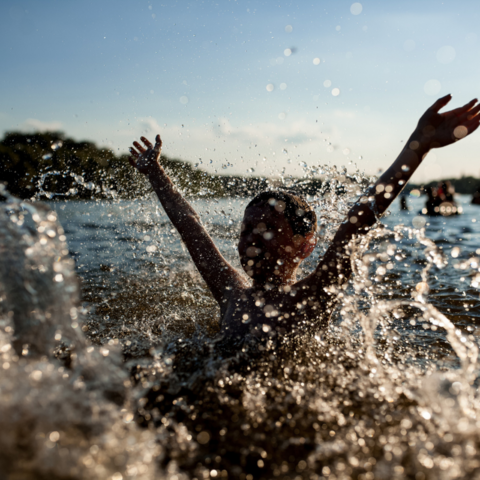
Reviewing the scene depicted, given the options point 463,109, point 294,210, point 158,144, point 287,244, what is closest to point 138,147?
point 158,144

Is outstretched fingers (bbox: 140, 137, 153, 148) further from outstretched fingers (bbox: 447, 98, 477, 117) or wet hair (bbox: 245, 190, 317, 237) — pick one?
outstretched fingers (bbox: 447, 98, 477, 117)

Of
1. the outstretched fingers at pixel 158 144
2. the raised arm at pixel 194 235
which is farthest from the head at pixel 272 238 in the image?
the outstretched fingers at pixel 158 144

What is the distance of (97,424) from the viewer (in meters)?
1.21

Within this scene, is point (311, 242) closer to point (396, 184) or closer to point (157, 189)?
point (396, 184)

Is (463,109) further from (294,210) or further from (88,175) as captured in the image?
(88,175)

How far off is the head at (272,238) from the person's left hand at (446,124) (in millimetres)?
1040

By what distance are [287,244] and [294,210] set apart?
0.29 meters

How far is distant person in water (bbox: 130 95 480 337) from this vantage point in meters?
2.28

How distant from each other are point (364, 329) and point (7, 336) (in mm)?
2930

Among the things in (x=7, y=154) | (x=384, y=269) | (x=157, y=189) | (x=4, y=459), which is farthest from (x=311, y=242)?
(x=7, y=154)

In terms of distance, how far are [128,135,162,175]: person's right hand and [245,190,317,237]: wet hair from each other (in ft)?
3.76

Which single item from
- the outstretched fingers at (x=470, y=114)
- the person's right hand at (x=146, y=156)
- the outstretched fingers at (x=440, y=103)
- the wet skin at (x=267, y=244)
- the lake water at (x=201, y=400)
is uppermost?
the outstretched fingers at (x=440, y=103)

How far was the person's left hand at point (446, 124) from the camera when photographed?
225cm

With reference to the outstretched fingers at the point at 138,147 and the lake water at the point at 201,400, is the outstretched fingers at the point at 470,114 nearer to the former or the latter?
the lake water at the point at 201,400
